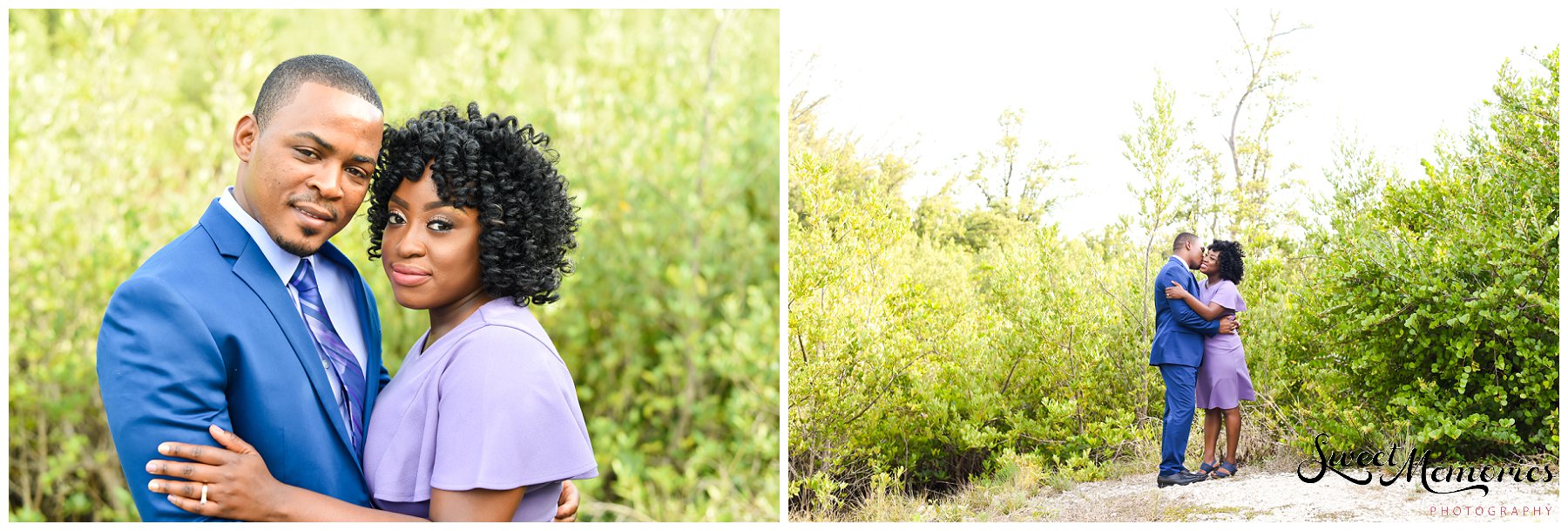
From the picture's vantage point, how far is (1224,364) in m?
4.02

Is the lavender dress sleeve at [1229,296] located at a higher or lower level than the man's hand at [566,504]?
higher

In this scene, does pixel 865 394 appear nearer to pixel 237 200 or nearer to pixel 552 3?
pixel 552 3

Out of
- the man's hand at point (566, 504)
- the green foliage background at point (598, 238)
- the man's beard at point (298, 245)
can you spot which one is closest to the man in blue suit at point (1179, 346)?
the green foliage background at point (598, 238)

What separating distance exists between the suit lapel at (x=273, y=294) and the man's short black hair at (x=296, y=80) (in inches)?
9.8

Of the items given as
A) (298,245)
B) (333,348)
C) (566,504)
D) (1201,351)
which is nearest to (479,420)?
(333,348)

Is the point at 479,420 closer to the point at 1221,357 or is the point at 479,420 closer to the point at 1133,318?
the point at 1133,318

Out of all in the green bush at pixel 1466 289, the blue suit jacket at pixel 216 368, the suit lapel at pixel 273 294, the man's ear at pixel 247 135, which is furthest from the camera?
the green bush at pixel 1466 289

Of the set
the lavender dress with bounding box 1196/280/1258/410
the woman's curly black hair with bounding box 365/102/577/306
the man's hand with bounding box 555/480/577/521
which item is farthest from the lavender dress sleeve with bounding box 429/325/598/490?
the lavender dress with bounding box 1196/280/1258/410

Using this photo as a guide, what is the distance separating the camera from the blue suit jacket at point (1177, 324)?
402cm

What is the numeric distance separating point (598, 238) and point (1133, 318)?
231cm

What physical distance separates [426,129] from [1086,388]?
115 inches

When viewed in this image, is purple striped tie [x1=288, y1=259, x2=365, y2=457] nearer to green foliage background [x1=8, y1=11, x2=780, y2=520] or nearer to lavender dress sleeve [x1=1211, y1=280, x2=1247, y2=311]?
green foliage background [x1=8, y1=11, x2=780, y2=520]

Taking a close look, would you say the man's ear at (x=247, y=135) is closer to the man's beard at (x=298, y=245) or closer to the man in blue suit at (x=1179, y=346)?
the man's beard at (x=298, y=245)

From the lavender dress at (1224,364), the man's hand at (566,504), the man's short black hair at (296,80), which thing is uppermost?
the man's short black hair at (296,80)
